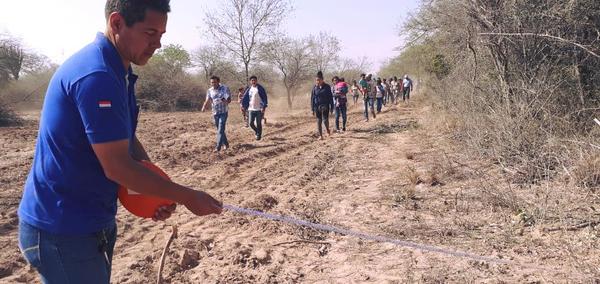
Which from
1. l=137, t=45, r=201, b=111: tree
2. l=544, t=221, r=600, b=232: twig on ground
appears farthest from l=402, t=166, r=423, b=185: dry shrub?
l=137, t=45, r=201, b=111: tree

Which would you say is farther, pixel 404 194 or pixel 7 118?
pixel 7 118

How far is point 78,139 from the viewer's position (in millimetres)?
1666

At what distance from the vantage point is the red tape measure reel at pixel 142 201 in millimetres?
1945

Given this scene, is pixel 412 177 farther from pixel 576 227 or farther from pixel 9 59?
pixel 9 59

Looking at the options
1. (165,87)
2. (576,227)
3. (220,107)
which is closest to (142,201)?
(576,227)

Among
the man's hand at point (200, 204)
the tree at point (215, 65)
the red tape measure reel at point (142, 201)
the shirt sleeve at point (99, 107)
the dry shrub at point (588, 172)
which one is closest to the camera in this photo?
the shirt sleeve at point (99, 107)

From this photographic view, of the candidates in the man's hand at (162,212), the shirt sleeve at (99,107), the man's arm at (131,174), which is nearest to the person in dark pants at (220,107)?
the man's hand at (162,212)

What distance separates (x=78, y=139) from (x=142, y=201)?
43 cm

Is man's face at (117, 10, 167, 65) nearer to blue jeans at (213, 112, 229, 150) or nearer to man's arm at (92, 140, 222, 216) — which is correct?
man's arm at (92, 140, 222, 216)

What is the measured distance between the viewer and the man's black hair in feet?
5.66

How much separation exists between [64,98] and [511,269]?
3551 mm

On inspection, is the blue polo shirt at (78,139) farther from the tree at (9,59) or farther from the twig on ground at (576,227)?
the tree at (9,59)

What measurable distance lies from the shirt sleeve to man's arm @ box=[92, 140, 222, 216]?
0.03 meters

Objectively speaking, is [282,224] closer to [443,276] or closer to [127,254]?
[127,254]
